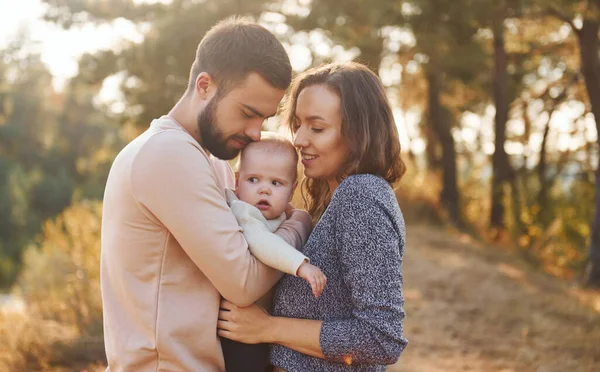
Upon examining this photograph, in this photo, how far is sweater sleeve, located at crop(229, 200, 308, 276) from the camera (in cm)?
208

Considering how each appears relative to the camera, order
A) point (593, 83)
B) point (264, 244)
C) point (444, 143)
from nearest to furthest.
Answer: point (264, 244) → point (593, 83) → point (444, 143)

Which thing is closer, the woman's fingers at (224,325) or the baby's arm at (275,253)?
the baby's arm at (275,253)

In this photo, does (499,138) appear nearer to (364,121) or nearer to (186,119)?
(364,121)

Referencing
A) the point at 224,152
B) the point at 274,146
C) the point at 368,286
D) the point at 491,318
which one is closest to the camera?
the point at 368,286

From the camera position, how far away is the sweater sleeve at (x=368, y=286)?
6.61ft

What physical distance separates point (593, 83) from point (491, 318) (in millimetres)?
3795

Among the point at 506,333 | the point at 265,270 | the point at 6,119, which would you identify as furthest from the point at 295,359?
the point at 6,119

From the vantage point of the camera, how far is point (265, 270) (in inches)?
84.7

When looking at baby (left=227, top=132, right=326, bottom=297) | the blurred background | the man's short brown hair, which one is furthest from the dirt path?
the man's short brown hair

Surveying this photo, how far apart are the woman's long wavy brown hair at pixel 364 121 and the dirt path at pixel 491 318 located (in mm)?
3391

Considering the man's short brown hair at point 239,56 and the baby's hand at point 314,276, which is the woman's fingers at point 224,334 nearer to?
the baby's hand at point 314,276

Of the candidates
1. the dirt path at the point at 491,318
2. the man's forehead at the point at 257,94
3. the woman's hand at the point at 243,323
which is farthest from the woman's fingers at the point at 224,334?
the dirt path at the point at 491,318

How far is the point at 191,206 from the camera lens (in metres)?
2.02

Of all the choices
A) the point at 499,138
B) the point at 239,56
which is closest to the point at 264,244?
the point at 239,56
